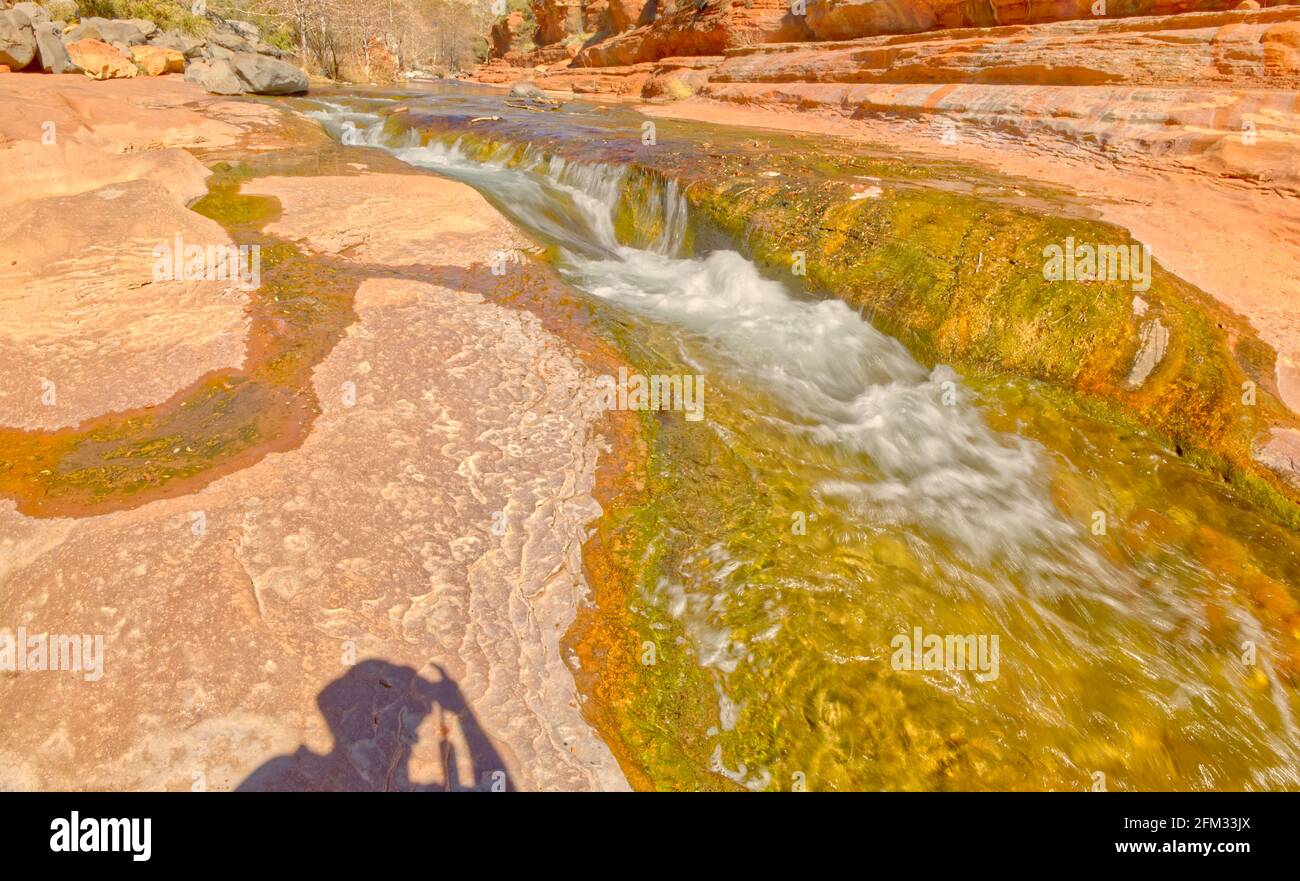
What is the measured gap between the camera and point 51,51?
60.2 feet

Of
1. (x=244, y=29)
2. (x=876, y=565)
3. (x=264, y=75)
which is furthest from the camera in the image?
(x=244, y=29)

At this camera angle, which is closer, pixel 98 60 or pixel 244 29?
pixel 98 60

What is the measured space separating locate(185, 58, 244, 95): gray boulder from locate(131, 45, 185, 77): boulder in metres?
1.10

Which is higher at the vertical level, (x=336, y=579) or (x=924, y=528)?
(x=336, y=579)

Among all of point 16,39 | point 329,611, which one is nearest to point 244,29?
Answer: point 16,39

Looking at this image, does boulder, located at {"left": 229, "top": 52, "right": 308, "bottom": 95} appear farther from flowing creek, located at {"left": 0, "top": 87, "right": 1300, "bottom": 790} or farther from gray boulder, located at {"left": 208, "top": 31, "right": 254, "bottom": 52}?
flowing creek, located at {"left": 0, "top": 87, "right": 1300, "bottom": 790}

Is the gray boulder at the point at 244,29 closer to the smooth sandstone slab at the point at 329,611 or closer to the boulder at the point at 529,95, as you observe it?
the boulder at the point at 529,95

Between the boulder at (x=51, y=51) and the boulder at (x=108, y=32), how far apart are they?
232cm

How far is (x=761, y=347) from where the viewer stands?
22.8 feet

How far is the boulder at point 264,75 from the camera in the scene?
2081cm

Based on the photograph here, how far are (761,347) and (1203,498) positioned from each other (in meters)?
4.20

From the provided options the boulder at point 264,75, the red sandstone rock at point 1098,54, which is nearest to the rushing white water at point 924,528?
the red sandstone rock at point 1098,54

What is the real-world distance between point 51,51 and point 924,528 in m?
28.0

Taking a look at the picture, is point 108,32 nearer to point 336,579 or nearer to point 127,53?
point 127,53
